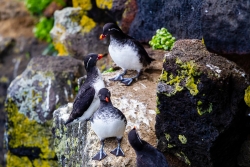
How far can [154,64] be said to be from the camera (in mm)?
8625

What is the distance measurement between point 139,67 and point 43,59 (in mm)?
3099

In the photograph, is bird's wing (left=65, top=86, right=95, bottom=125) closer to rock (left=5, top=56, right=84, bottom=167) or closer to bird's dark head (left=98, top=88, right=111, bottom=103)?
bird's dark head (left=98, top=88, right=111, bottom=103)

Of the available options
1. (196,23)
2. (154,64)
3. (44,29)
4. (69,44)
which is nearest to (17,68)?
(44,29)

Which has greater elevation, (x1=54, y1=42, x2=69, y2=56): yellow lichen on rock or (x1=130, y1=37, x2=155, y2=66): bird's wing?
(x1=130, y1=37, x2=155, y2=66): bird's wing

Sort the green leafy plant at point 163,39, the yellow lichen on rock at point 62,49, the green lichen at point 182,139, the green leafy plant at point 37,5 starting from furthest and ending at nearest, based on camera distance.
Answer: the green leafy plant at point 37,5
the yellow lichen on rock at point 62,49
the green leafy plant at point 163,39
the green lichen at point 182,139

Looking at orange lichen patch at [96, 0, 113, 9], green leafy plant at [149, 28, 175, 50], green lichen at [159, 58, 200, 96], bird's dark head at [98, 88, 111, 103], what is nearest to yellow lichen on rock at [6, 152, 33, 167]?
orange lichen patch at [96, 0, 113, 9]

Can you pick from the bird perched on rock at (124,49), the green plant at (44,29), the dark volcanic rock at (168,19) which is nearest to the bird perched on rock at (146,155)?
the bird perched on rock at (124,49)

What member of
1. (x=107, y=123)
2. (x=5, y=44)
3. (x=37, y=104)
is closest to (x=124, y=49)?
(x=107, y=123)

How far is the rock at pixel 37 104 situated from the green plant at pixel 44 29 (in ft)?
11.8

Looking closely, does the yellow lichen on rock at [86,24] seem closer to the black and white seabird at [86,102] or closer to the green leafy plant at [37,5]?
the green leafy plant at [37,5]

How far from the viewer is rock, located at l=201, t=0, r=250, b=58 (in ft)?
20.0

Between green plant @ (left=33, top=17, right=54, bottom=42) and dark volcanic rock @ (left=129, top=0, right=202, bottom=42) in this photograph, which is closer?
dark volcanic rock @ (left=129, top=0, right=202, bottom=42)

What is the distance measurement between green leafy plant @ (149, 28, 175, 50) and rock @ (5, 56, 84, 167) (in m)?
2.05

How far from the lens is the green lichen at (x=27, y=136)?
10.1 metres
